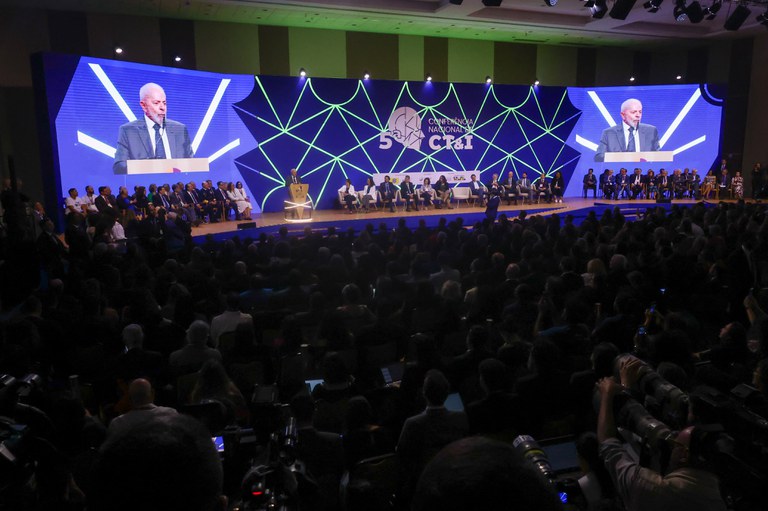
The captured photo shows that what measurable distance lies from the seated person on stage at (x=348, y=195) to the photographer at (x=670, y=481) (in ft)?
42.6

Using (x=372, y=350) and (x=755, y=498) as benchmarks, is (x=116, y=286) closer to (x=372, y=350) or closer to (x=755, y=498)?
(x=372, y=350)

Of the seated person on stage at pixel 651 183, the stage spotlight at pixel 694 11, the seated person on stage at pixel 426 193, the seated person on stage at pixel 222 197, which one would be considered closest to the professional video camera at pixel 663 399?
the stage spotlight at pixel 694 11

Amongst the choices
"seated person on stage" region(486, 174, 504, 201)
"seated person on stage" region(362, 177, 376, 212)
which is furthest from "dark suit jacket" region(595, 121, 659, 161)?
"seated person on stage" region(362, 177, 376, 212)

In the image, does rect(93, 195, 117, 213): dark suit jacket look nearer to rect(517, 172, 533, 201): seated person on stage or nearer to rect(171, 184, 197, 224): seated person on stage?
rect(171, 184, 197, 224): seated person on stage

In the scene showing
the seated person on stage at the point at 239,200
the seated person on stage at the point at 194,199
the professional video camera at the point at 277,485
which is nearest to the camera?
the professional video camera at the point at 277,485

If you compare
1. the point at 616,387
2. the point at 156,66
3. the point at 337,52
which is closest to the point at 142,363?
the point at 616,387

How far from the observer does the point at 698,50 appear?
18.3m

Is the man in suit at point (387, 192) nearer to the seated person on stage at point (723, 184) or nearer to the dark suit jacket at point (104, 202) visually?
the dark suit jacket at point (104, 202)

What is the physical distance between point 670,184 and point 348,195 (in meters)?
9.60

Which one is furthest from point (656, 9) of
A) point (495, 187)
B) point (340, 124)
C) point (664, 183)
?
point (340, 124)

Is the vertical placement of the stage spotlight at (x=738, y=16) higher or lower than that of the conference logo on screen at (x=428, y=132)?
higher

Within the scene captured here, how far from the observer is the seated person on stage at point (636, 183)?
1709 centimetres

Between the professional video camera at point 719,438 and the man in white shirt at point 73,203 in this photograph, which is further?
the man in white shirt at point 73,203

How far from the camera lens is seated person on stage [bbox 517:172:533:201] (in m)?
16.6
